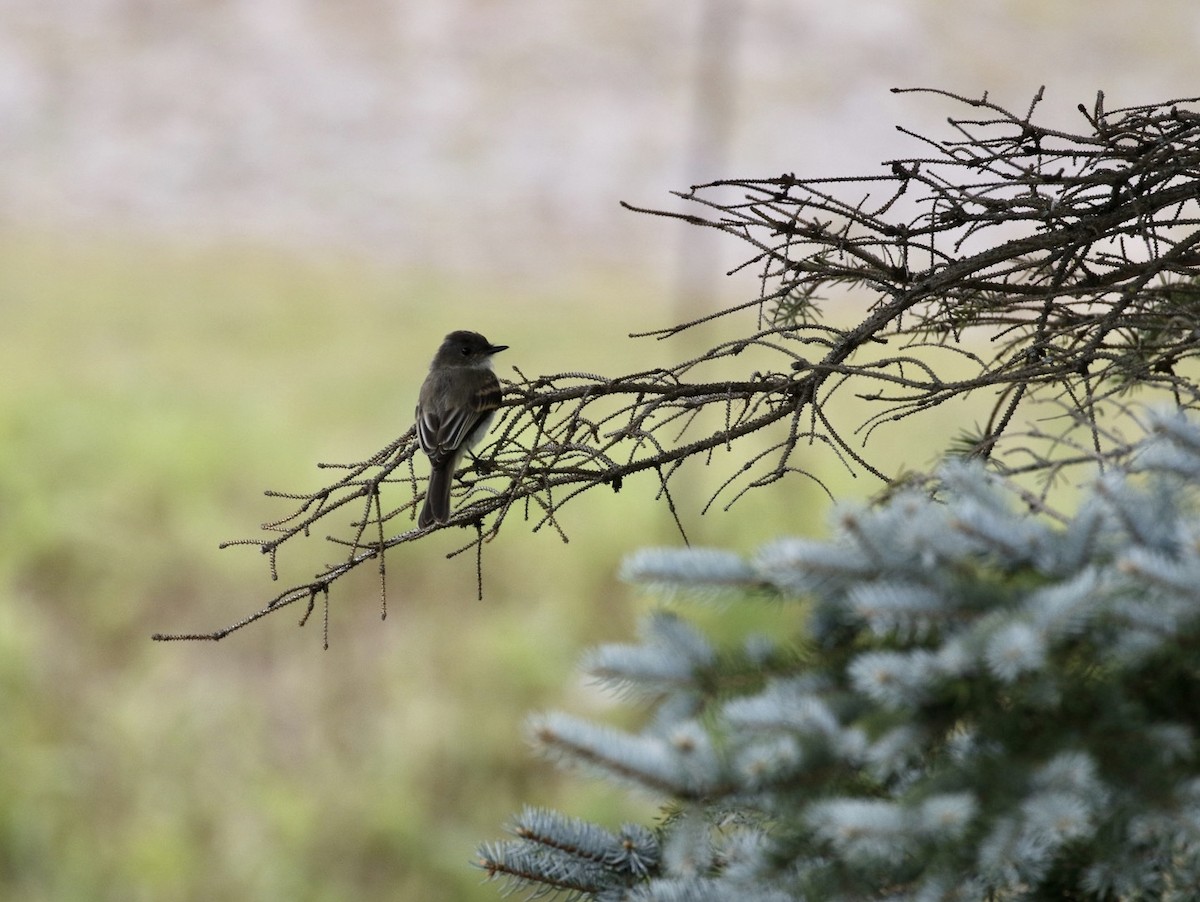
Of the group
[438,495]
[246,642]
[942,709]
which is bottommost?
[942,709]

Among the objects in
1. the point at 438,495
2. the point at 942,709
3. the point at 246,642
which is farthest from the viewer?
the point at 246,642

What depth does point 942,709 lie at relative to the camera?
1.25 m

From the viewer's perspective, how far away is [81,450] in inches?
261

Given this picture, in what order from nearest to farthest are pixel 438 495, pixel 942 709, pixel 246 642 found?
pixel 942 709, pixel 438 495, pixel 246 642

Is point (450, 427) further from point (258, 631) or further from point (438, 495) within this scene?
point (258, 631)

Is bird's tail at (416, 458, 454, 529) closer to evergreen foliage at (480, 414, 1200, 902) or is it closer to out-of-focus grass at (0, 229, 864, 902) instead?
evergreen foliage at (480, 414, 1200, 902)

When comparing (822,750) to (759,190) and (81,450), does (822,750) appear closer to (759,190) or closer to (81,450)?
(759,190)

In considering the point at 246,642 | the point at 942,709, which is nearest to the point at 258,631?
the point at 246,642

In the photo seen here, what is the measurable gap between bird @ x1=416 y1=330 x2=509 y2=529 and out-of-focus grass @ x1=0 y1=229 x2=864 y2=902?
2348mm

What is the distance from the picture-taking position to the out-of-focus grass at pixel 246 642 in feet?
18.1

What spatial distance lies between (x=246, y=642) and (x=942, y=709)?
213 inches

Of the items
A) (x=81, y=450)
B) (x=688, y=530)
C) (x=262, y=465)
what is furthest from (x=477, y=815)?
(x=81, y=450)

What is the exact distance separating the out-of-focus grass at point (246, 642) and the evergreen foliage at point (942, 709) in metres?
3.77

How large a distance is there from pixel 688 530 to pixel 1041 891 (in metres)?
4.90
